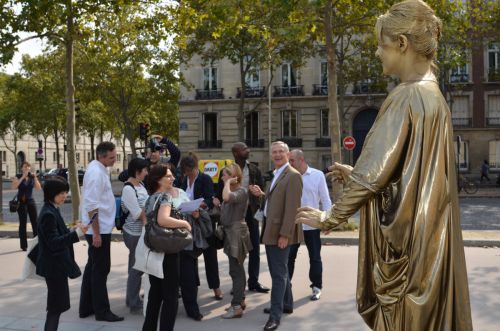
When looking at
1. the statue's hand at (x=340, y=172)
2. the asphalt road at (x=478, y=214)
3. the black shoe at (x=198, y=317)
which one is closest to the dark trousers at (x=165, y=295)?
the black shoe at (x=198, y=317)

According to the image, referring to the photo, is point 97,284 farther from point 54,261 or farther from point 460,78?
point 460,78

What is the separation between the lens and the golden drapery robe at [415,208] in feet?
6.17

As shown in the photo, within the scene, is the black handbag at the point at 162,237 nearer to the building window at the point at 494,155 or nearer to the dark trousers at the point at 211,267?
the dark trousers at the point at 211,267

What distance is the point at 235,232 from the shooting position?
19.6 feet

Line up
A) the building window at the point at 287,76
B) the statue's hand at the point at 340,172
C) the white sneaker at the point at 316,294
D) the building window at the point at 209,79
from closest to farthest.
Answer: the statue's hand at the point at 340,172 → the white sneaker at the point at 316,294 → the building window at the point at 287,76 → the building window at the point at 209,79

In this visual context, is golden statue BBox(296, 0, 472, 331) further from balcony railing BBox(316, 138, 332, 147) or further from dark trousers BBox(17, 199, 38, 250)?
balcony railing BBox(316, 138, 332, 147)

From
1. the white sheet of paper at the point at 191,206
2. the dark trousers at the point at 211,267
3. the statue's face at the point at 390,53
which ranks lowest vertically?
the dark trousers at the point at 211,267

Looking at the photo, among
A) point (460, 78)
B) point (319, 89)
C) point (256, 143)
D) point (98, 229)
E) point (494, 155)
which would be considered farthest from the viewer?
point (256, 143)

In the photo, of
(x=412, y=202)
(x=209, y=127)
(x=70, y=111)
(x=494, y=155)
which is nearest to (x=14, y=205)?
(x=70, y=111)

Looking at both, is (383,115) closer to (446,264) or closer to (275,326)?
(446,264)

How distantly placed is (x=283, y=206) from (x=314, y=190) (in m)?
1.47

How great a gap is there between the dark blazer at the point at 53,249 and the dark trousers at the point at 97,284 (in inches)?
47.5

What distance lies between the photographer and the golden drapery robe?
6.17 ft

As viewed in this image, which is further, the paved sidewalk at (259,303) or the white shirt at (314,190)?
the white shirt at (314,190)
